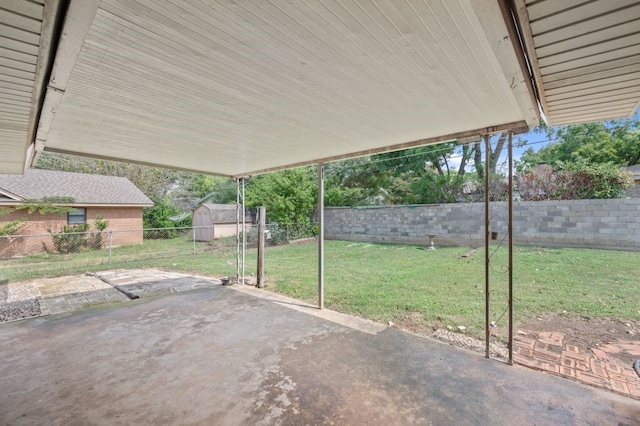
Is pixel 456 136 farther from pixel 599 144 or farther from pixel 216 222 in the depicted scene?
pixel 216 222

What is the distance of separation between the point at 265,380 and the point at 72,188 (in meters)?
13.4

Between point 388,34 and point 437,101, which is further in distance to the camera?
point 437,101

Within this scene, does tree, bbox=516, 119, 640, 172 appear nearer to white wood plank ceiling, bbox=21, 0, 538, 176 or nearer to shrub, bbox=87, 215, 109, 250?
white wood plank ceiling, bbox=21, 0, 538, 176

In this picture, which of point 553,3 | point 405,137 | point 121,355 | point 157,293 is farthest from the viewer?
point 157,293

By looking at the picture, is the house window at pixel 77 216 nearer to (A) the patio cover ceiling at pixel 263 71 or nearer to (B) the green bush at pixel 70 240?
(B) the green bush at pixel 70 240

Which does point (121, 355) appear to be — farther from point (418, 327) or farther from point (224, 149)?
point (418, 327)

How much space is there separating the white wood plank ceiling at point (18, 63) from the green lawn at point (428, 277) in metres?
4.00

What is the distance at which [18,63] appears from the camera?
4.81 feet

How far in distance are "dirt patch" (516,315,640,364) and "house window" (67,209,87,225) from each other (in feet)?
46.2

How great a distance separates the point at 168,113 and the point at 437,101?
7.49ft

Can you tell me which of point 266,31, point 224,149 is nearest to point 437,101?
point 266,31

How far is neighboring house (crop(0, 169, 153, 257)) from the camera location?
31.7 ft

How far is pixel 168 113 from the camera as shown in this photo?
2541 millimetres

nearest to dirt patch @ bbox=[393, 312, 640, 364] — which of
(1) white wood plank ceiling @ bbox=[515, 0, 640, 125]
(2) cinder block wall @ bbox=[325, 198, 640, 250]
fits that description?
(2) cinder block wall @ bbox=[325, 198, 640, 250]
